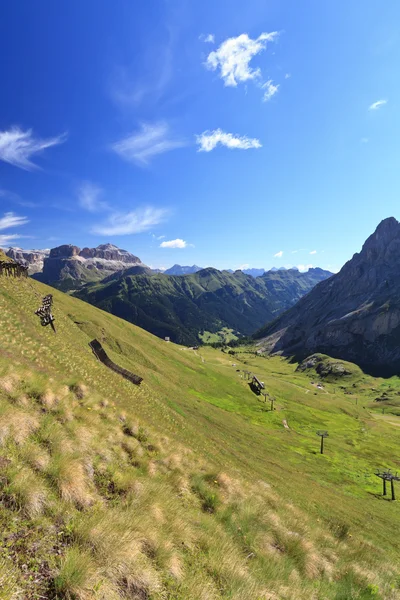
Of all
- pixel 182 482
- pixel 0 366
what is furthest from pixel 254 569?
pixel 0 366

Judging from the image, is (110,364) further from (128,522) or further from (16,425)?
(128,522)

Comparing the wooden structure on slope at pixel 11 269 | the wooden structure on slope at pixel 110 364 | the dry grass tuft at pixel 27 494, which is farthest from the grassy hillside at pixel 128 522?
the wooden structure on slope at pixel 11 269

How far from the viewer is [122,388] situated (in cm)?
3662

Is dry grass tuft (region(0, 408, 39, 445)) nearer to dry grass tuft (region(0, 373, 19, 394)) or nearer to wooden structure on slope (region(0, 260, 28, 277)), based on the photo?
dry grass tuft (region(0, 373, 19, 394))

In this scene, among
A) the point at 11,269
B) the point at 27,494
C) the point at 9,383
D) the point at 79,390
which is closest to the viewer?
the point at 27,494

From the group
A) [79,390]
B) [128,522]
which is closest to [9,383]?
[79,390]

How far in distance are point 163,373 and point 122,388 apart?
33.6 meters

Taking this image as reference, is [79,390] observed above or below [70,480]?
above

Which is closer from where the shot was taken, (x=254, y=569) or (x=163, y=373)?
(x=254, y=569)

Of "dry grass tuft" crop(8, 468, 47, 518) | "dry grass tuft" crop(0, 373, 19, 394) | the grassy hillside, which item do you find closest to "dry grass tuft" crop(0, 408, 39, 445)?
the grassy hillside

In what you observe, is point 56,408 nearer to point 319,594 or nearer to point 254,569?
point 254,569

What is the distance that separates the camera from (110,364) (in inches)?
1796

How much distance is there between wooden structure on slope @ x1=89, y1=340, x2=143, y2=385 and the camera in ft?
139

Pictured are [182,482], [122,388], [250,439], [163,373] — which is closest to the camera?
[182,482]
